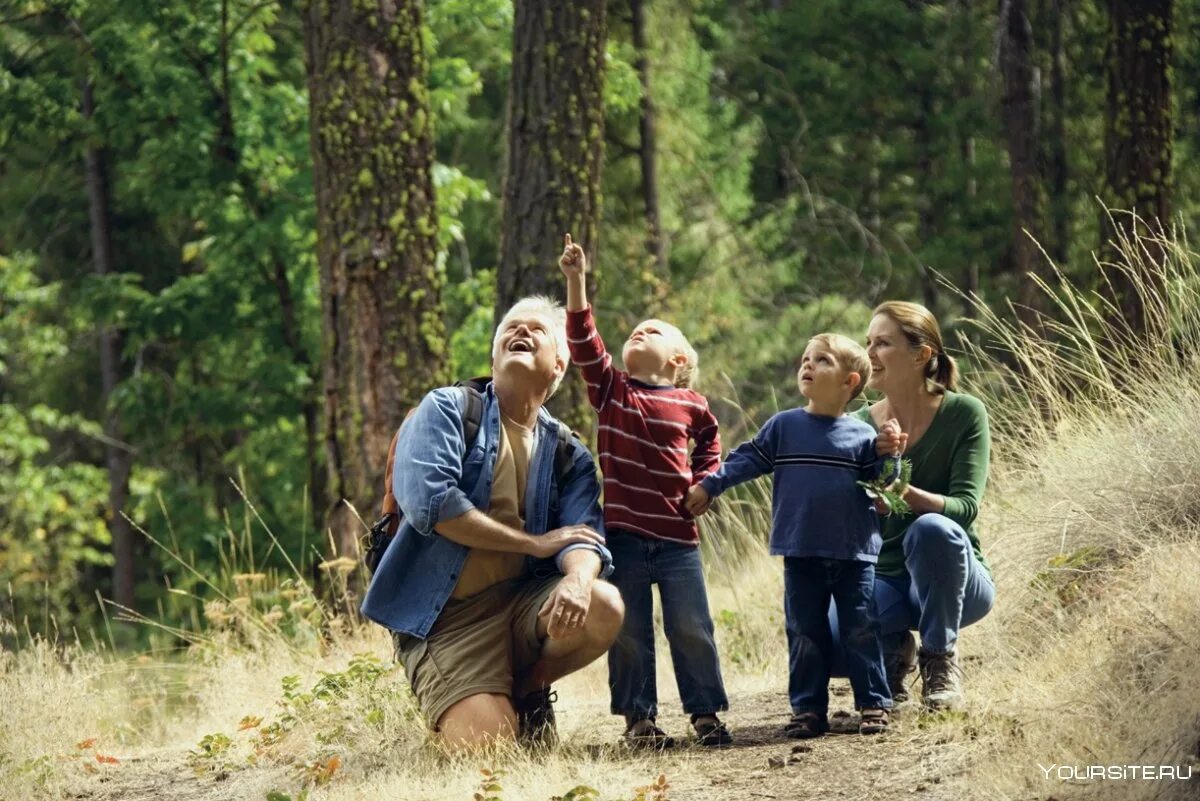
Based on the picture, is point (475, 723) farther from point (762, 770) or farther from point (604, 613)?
point (762, 770)

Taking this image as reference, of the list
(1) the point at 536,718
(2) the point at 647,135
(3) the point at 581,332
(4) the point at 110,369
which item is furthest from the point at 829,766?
(2) the point at 647,135

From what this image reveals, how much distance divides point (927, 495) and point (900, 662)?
773mm

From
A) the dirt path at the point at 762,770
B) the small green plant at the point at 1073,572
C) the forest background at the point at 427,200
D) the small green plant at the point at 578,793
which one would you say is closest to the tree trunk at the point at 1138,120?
the forest background at the point at 427,200

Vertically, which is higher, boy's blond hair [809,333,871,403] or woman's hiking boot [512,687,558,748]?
boy's blond hair [809,333,871,403]

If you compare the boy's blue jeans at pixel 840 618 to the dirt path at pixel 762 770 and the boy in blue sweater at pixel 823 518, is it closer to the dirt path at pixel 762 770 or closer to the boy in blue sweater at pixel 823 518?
the boy in blue sweater at pixel 823 518

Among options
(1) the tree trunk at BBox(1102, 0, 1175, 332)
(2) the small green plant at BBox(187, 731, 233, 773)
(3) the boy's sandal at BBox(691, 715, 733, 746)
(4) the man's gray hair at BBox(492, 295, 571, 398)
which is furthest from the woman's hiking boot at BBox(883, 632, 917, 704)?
(1) the tree trunk at BBox(1102, 0, 1175, 332)

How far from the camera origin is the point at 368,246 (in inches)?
285

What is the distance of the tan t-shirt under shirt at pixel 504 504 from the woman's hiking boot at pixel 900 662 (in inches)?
57.1

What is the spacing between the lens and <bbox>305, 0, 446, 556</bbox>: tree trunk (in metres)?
7.23

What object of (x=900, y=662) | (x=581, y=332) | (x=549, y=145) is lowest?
(x=900, y=662)

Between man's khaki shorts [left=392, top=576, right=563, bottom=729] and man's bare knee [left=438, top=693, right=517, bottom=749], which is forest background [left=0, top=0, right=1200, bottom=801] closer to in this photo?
man's bare knee [left=438, top=693, right=517, bottom=749]

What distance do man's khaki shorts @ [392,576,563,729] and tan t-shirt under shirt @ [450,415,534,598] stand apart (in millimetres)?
39

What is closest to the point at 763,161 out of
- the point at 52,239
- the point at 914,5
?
the point at 914,5

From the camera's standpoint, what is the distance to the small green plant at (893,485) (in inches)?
187
